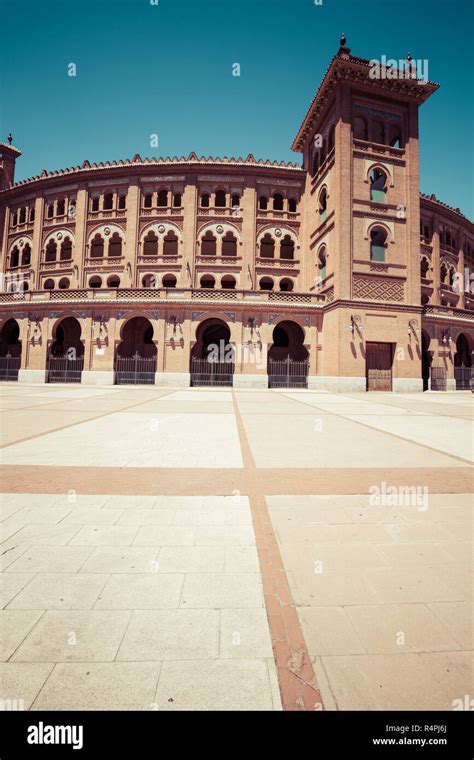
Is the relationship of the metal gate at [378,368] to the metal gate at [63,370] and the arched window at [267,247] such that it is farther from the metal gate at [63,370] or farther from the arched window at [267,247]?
the metal gate at [63,370]

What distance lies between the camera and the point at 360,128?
22297mm

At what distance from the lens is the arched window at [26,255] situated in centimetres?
2936

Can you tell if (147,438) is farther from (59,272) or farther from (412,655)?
(59,272)

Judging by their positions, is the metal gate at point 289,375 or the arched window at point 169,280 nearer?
the metal gate at point 289,375

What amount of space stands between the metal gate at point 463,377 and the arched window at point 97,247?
3000 centimetres

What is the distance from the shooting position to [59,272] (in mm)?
27453

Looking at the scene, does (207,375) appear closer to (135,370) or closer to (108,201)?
(135,370)

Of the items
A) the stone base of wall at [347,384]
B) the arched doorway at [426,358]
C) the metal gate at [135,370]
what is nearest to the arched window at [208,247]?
the metal gate at [135,370]

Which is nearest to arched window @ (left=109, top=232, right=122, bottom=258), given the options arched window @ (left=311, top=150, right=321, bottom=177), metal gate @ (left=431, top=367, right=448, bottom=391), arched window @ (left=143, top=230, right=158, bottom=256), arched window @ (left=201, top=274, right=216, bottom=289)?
arched window @ (left=143, top=230, right=158, bottom=256)

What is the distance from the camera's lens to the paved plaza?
4.42 ft

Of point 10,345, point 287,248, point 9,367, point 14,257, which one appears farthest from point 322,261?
point 14,257

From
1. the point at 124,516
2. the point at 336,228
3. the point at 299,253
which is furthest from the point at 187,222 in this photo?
the point at 124,516

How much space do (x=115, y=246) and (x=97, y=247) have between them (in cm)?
163
